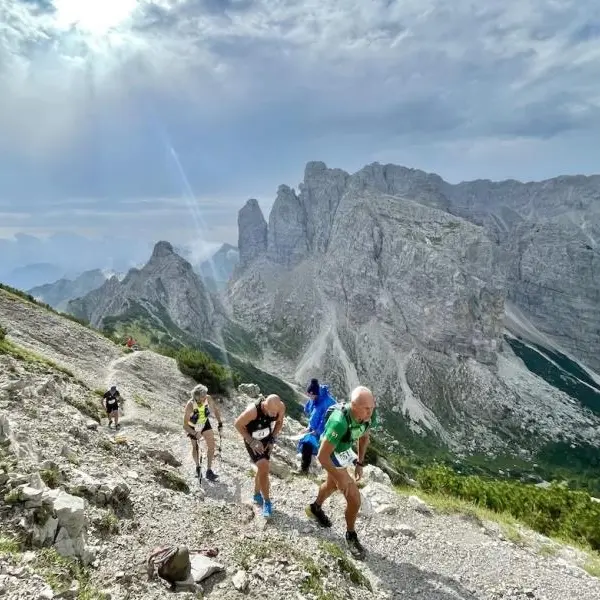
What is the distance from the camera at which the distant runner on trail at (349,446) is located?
8.27 metres

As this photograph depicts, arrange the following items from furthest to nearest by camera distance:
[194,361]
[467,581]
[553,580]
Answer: [194,361], [553,580], [467,581]

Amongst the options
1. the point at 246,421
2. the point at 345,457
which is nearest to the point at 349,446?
the point at 345,457

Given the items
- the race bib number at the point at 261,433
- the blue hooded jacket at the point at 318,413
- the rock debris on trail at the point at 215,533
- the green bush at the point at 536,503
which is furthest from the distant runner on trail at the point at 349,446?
the green bush at the point at 536,503

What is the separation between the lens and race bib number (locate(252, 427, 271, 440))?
9.85 m

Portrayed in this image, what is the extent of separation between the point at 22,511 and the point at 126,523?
198cm

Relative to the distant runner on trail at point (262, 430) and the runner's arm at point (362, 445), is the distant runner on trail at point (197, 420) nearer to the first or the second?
the distant runner on trail at point (262, 430)

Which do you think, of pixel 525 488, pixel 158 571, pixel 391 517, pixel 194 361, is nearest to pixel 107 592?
pixel 158 571

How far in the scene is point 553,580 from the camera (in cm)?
995

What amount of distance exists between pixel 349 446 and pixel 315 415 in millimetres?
3656

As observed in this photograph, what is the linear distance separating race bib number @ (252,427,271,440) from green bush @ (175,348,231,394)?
2659cm

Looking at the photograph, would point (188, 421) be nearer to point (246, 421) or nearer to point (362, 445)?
point (246, 421)

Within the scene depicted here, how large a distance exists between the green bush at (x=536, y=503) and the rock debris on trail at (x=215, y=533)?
3.70 metres

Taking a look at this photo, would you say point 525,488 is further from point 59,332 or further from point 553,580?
point 59,332

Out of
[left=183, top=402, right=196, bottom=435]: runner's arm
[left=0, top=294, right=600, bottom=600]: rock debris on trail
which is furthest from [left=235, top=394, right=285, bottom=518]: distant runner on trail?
[left=183, top=402, right=196, bottom=435]: runner's arm
